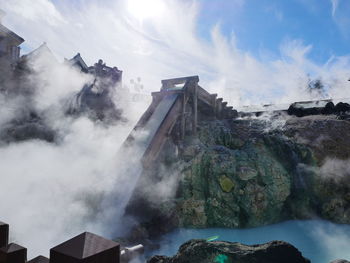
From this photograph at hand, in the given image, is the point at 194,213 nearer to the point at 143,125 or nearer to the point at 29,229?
the point at 143,125

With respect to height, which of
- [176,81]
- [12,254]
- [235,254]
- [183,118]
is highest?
[176,81]

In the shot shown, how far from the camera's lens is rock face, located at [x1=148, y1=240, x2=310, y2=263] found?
3.08 m

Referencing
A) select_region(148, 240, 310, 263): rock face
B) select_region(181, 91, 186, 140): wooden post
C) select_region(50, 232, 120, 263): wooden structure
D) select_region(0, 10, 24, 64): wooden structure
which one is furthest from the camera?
select_region(0, 10, 24, 64): wooden structure

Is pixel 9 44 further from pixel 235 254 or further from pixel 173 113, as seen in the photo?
pixel 235 254

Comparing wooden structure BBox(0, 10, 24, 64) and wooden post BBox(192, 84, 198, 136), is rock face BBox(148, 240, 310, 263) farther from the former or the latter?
wooden structure BBox(0, 10, 24, 64)

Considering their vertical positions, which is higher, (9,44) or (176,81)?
(9,44)

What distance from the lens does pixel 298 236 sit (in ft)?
24.9

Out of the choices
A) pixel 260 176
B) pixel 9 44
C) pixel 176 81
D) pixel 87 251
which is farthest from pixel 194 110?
pixel 9 44

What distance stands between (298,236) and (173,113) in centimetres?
570

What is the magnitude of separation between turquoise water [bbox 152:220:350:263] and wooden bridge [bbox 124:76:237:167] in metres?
2.60

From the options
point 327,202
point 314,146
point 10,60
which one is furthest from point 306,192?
point 10,60

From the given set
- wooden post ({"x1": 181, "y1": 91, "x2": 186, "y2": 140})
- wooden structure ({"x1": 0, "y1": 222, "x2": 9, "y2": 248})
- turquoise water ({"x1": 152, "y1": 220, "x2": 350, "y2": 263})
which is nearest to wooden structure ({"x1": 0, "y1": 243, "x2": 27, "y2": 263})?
wooden structure ({"x1": 0, "y1": 222, "x2": 9, "y2": 248})

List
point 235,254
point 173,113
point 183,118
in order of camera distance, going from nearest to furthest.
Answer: point 235,254, point 173,113, point 183,118

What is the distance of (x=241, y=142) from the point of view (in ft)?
33.6
